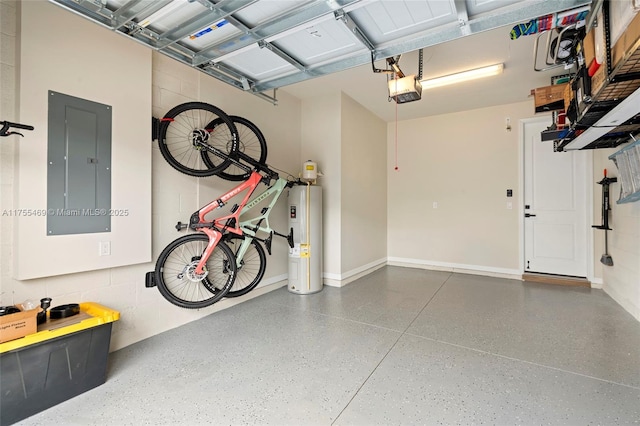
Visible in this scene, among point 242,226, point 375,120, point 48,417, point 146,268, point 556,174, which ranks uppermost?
point 375,120

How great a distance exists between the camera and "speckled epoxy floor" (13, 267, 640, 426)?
1683 millimetres

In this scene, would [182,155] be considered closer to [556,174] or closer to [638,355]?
[638,355]

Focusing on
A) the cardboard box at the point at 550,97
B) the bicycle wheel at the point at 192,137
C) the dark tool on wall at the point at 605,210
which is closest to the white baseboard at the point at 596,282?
the dark tool on wall at the point at 605,210

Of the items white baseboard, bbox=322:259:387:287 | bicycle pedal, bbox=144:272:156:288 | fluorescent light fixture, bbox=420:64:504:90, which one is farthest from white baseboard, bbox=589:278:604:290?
bicycle pedal, bbox=144:272:156:288

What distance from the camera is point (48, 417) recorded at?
168cm

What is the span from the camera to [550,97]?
284 centimetres

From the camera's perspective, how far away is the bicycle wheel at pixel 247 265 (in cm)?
318

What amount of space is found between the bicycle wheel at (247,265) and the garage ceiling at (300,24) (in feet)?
5.92

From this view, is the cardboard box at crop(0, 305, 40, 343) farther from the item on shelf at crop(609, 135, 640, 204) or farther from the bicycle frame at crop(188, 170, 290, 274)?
the item on shelf at crop(609, 135, 640, 204)

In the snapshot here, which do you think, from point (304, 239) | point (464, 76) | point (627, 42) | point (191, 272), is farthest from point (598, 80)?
point (191, 272)

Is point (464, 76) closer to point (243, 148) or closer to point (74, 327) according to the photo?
point (243, 148)

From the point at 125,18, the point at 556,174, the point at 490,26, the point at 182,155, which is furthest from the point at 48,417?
the point at 556,174

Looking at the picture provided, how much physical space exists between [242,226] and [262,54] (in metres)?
1.74

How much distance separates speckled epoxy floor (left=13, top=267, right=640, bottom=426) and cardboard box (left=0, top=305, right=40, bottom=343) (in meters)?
0.50
